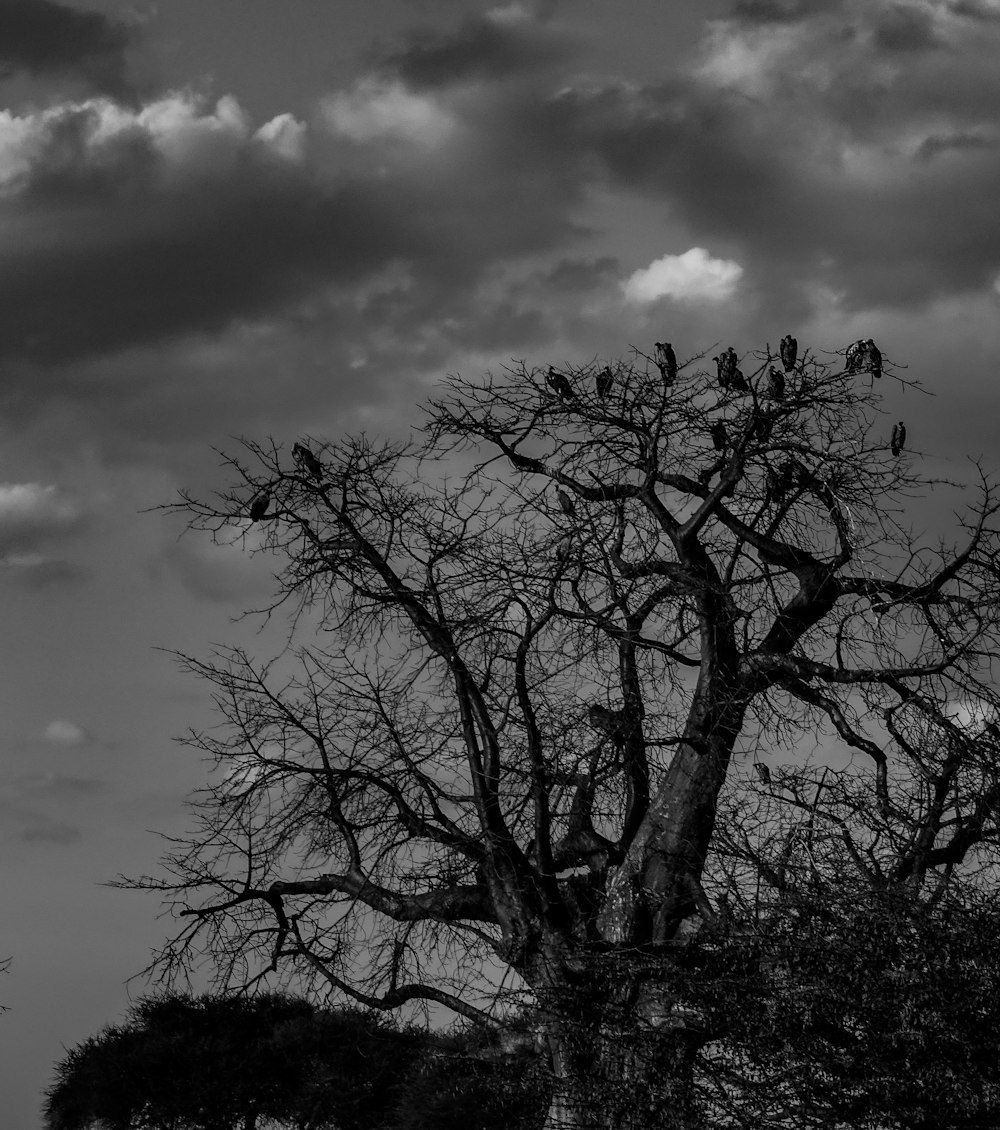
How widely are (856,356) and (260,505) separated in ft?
20.1

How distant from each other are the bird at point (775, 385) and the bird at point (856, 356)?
783mm

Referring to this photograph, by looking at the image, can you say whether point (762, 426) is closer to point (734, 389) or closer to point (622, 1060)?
point (734, 389)

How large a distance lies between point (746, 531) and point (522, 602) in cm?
229

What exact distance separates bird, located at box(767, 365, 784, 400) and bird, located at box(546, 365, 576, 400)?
1.90 m

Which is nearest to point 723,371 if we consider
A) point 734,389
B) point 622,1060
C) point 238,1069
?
point 734,389

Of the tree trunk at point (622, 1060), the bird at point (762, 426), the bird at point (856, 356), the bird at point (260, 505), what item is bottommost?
the tree trunk at point (622, 1060)

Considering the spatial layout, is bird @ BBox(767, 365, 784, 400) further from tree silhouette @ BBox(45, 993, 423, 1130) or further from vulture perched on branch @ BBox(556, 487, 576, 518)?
tree silhouette @ BBox(45, 993, 423, 1130)

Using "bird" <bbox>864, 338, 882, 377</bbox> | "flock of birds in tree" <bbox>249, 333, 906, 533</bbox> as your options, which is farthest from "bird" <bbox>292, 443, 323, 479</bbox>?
"bird" <bbox>864, 338, 882, 377</bbox>

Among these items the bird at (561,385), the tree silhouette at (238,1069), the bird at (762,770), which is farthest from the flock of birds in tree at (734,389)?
the tree silhouette at (238,1069)

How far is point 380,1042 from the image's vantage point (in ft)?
70.6

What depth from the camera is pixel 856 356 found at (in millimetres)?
14039

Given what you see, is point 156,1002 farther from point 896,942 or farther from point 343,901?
point 896,942

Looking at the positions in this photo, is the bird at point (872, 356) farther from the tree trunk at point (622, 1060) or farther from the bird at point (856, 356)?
the tree trunk at point (622, 1060)

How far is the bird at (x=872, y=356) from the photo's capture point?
46.2ft
